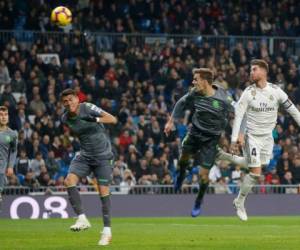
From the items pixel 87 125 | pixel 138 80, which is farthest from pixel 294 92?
pixel 87 125

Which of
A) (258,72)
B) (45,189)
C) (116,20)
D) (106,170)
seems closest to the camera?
(106,170)

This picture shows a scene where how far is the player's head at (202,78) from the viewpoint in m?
17.4

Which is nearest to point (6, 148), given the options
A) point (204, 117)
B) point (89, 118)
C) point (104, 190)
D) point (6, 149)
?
point (6, 149)

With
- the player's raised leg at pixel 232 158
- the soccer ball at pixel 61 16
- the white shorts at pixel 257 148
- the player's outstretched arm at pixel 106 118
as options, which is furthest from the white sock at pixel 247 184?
the soccer ball at pixel 61 16

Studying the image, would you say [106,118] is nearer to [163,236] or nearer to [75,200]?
[75,200]

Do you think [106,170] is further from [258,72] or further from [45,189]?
[45,189]

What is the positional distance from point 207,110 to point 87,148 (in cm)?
298

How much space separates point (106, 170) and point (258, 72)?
3.68 meters

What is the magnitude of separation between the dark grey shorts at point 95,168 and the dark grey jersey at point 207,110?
103 inches

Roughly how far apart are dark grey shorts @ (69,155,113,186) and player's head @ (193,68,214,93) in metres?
2.54

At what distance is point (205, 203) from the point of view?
28.3 meters

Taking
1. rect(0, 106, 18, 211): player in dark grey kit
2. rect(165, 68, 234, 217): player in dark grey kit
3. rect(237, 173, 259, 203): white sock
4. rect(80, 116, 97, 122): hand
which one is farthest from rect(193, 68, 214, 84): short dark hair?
rect(0, 106, 18, 211): player in dark grey kit

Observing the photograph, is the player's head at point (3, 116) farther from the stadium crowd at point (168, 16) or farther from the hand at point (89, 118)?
the stadium crowd at point (168, 16)

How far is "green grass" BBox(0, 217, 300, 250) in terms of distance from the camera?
14633 mm
